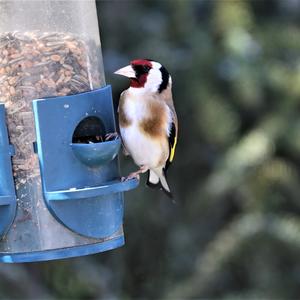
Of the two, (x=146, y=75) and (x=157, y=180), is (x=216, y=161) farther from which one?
(x=146, y=75)

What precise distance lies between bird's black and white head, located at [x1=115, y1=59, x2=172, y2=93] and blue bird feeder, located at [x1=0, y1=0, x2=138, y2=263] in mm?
335

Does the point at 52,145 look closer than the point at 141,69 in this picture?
Yes

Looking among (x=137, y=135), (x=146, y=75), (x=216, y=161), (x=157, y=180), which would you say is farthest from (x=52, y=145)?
(x=216, y=161)

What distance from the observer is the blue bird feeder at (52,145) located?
3686 millimetres

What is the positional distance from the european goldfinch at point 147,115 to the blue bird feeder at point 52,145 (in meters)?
0.28

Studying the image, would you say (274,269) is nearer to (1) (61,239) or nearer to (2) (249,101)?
(2) (249,101)

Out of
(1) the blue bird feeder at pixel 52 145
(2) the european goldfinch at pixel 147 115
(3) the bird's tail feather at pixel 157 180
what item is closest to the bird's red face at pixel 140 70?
(2) the european goldfinch at pixel 147 115

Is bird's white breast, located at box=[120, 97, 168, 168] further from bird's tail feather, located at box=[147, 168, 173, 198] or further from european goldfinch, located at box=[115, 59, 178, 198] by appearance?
bird's tail feather, located at box=[147, 168, 173, 198]

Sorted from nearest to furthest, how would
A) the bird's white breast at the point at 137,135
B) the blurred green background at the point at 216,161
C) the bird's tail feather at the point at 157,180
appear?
the bird's white breast at the point at 137,135, the bird's tail feather at the point at 157,180, the blurred green background at the point at 216,161

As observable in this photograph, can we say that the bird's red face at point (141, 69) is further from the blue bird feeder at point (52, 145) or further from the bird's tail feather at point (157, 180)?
the bird's tail feather at point (157, 180)

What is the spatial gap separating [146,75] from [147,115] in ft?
0.52

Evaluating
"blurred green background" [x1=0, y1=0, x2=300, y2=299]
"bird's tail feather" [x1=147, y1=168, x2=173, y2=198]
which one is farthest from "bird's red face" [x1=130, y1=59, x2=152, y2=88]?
"blurred green background" [x1=0, y1=0, x2=300, y2=299]

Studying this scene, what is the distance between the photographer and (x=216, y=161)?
5.49 meters

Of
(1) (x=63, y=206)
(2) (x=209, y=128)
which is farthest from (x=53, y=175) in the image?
(2) (x=209, y=128)
